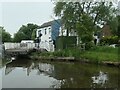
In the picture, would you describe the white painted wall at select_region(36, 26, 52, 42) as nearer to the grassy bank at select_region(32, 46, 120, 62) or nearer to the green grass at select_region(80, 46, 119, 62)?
the grassy bank at select_region(32, 46, 120, 62)

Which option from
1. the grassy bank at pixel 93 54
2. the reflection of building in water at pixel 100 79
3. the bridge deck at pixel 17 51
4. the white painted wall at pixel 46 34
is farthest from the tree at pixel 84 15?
the reflection of building in water at pixel 100 79

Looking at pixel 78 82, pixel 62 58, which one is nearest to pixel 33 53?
pixel 62 58

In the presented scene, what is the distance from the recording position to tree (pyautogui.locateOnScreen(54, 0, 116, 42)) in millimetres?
34594

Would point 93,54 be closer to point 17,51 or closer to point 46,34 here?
point 17,51

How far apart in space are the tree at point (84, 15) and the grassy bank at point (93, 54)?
2.92 m

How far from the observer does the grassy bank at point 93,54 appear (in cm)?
2695

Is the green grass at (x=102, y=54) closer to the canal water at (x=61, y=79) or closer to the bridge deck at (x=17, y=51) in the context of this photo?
the canal water at (x=61, y=79)

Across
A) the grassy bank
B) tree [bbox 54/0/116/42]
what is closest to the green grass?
the grassy bank

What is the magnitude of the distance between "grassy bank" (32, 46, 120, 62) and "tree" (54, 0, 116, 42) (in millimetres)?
2917

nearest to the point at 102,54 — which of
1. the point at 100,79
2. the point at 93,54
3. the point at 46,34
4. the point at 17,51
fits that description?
the point at 93,54

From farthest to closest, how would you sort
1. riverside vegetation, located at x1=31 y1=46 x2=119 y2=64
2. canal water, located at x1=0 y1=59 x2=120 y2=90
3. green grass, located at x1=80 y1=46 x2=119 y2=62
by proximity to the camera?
riverside vegetation, located at x1=31 y1=46 x2=119 y2=64
green grass, located at x1=80 y1=46 x2=119 y2=62
canal water, located at x1=0 y1=59 x2=120 y2=90

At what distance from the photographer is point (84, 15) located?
116 ft

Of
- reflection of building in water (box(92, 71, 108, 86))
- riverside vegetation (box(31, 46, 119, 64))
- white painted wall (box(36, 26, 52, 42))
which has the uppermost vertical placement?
white painted wall (box(36, 26, 52, 42))

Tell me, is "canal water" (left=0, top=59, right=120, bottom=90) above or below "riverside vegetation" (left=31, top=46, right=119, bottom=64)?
below
